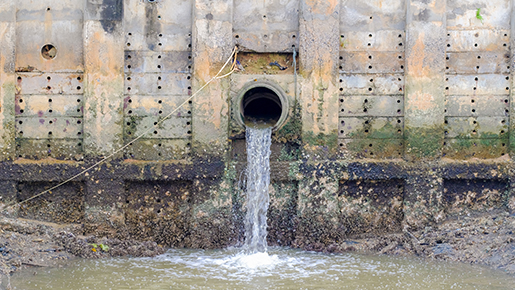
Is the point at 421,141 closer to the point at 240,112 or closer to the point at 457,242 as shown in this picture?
the point at 457,242

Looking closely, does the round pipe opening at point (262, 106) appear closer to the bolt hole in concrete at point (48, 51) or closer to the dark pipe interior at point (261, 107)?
the dark pipe interior at point (261, 107)

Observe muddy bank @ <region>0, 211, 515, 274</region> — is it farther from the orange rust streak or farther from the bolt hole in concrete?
the bolt hole in concrete

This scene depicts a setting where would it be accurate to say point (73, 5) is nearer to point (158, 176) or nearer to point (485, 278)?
point (158, 176)

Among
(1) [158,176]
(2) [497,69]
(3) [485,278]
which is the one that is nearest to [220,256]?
(1) [158,176]

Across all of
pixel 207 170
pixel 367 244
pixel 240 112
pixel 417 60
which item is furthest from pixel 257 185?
pixel 417 60

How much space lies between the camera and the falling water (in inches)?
316

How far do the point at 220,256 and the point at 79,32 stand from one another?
410cm

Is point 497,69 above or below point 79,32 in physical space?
below

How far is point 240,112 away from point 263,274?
2607 millimetres

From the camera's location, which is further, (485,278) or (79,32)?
(79,32)

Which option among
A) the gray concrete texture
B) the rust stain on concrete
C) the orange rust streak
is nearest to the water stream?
the gray concrete texture

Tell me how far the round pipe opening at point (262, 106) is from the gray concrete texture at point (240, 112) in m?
0.17

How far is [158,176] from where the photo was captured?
8.05 meters

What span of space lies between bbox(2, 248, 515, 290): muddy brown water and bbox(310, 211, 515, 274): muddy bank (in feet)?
0.79
